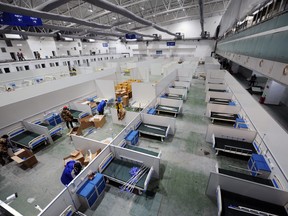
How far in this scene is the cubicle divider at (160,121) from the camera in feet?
18.6

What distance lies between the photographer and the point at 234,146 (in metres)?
4.68

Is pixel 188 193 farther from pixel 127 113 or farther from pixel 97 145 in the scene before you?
pixel 127 113

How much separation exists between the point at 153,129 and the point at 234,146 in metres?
2.93

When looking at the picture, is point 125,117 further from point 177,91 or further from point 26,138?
point 177,91

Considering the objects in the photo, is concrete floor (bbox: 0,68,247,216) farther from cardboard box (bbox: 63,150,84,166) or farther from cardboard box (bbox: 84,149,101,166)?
cardboard box (bbox: 84,149,101,166)

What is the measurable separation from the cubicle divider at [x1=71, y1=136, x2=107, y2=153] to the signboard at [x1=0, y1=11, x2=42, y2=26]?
582cm

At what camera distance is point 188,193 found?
3586 mm

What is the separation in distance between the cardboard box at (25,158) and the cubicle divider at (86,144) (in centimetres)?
155

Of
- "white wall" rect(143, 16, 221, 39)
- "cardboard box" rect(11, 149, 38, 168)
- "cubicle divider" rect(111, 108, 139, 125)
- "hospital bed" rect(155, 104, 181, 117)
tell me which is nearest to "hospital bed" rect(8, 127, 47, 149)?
"cardboard box" rect(11, 149, 38, 168)

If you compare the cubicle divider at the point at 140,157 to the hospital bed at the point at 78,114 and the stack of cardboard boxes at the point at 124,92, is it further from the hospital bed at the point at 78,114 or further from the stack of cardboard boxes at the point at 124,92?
the stack of cardboard boxes at the point at 124,92

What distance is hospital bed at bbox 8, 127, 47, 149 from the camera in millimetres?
5059

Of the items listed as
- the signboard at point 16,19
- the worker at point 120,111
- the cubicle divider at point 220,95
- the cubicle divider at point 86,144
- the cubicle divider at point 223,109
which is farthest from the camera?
the cubicle divider at point 220,95

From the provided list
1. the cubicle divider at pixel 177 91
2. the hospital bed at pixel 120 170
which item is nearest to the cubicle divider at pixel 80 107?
the hospital bed at pixel 120 170

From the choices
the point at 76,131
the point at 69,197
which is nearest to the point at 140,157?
the point at 69,197
